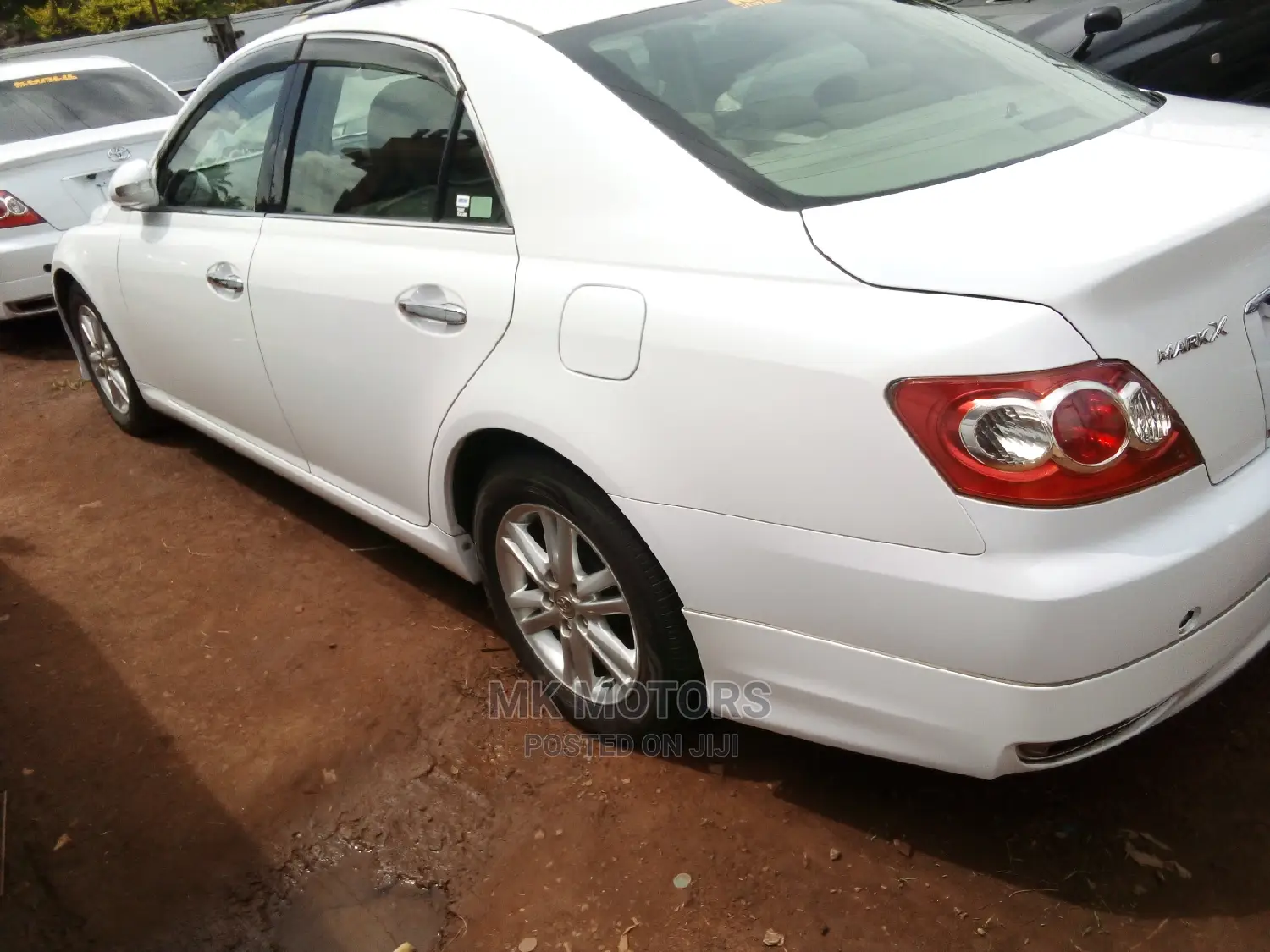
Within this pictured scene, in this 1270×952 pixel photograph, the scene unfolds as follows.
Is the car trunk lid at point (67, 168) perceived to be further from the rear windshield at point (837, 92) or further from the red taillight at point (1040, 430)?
the red taillight at point (1040, 430)

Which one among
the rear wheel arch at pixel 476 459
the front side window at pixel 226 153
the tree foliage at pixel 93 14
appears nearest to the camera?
the rear wheel arch at pixel 476 459

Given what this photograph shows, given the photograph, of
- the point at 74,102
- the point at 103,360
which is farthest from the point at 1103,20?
the point at 74,102

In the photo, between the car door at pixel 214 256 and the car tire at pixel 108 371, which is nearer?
the car door at pixel 214 256

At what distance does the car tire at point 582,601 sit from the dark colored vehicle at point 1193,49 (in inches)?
153

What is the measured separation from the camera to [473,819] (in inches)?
103

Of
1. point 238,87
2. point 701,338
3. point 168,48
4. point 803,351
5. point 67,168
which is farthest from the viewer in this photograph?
point 168,48

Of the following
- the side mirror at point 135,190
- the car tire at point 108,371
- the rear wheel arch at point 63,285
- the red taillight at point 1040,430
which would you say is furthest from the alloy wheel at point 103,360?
the red taillight at point 1040,430

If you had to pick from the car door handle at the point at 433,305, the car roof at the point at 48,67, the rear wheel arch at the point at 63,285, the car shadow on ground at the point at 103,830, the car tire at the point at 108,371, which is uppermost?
the car roof at the point at 48,67

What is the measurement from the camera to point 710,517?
6.83ft

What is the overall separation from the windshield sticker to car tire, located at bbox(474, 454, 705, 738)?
5917mm

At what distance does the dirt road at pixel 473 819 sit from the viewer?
7.23 ft

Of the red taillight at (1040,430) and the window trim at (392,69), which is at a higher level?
the window trim at (392,69)

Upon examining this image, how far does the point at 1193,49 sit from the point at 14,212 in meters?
6.07

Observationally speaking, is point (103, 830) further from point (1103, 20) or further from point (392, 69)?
point (1103, 20)
